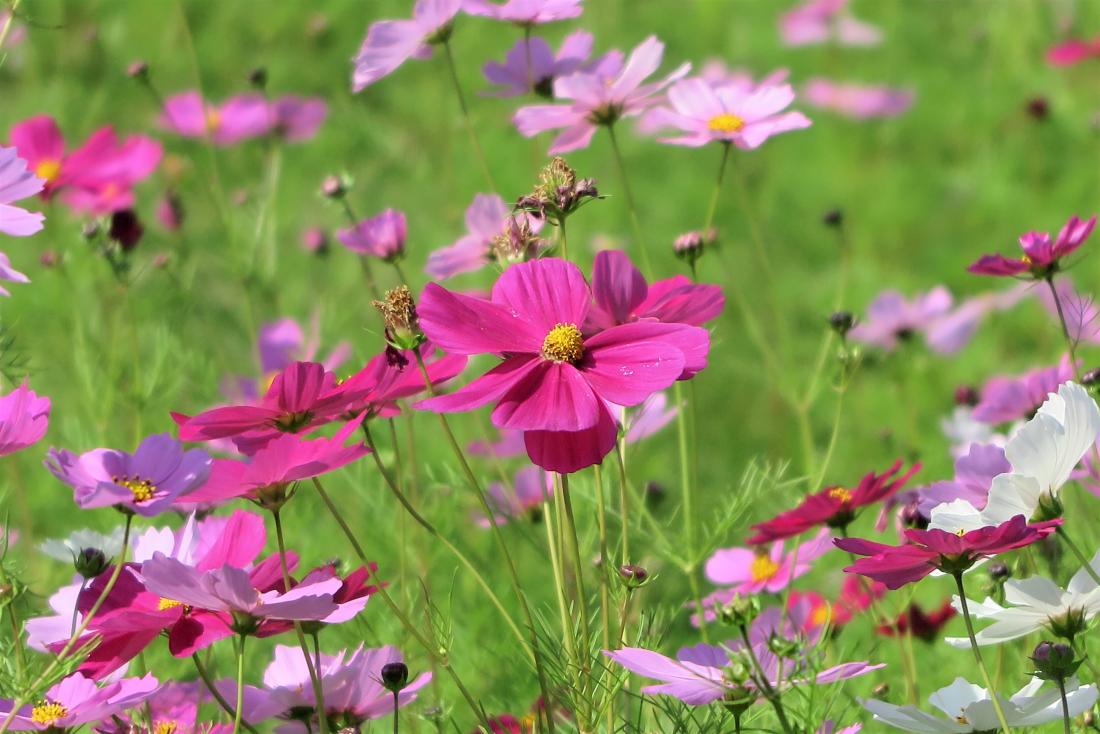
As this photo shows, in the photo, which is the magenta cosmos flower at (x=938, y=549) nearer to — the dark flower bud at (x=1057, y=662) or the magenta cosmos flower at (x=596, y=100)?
the dark flower bud at (x=1057, y=662)

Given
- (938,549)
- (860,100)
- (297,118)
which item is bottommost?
(860,100)

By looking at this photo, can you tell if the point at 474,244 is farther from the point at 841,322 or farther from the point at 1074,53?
the point at 1074,53

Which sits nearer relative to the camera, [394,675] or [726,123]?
[394,675]

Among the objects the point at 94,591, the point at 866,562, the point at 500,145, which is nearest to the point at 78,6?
the point at 500,145

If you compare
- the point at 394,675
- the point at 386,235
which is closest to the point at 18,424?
the point at 394,675

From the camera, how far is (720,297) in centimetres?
71

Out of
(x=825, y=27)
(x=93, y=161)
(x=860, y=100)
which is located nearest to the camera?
(x=93, y=161)

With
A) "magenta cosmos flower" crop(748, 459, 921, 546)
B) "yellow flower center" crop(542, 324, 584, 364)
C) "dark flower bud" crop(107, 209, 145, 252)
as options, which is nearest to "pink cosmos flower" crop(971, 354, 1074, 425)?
"magenta cosmos flower" crop(748, 459, 921, 546)

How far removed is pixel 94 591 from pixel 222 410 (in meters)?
0.14

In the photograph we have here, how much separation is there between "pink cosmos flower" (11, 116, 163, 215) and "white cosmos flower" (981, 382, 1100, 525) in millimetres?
859

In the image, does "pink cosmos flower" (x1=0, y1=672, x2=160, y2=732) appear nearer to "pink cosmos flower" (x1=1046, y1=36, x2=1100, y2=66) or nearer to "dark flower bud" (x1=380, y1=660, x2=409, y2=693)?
"dark flower bud" (x1=380, y1=660, x2=409, y2=693)

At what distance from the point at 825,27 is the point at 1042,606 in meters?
2.21

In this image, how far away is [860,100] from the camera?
2555 mm

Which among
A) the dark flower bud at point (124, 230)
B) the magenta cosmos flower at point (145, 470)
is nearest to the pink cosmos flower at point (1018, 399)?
the magenta cosmos flower at point (145, 470)
